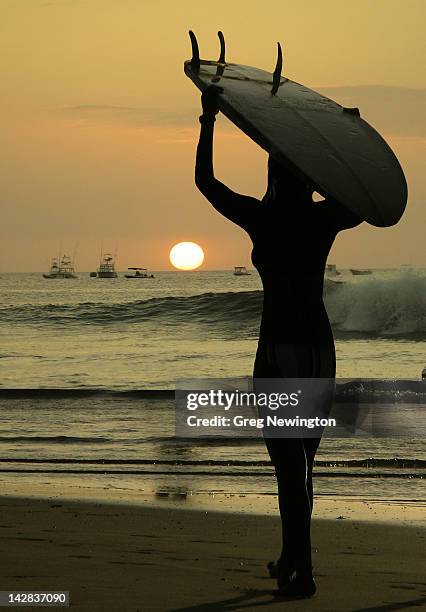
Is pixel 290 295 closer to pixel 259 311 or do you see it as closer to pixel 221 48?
pixel 221 48

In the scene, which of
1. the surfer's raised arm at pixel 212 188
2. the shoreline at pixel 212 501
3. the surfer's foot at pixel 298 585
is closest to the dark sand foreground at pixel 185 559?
the surfer's foot at pixel 298 585

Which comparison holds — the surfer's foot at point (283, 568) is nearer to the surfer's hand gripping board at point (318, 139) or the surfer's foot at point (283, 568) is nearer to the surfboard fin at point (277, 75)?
the surfer's hand gripping board at point (318, 139)

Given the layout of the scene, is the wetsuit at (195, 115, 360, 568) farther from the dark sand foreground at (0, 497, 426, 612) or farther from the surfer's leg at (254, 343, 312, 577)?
the dark sand foreground at (0, 497, 426, 612)

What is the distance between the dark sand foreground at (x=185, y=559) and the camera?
4.97 m

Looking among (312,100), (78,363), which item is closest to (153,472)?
(312,100)

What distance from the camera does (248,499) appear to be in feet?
29.6

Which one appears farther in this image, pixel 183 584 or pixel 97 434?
pixel 97 434

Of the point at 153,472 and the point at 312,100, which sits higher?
the point at 312,100

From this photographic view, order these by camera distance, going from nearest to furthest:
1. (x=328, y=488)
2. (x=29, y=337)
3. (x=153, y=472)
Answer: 1. (x=328, y=488)
2. (x=153, y=472)
3. (x=29, y=337)

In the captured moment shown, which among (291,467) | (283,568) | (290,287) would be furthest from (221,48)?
(283,568)

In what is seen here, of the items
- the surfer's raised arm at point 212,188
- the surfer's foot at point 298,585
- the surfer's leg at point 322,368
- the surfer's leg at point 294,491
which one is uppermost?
the surfer's raised arm at point 212,188

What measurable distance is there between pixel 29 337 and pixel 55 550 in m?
33.6

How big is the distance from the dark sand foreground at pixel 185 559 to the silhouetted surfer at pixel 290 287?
42 centimetres

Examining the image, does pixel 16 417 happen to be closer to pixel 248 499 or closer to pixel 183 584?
pixel 248 499
